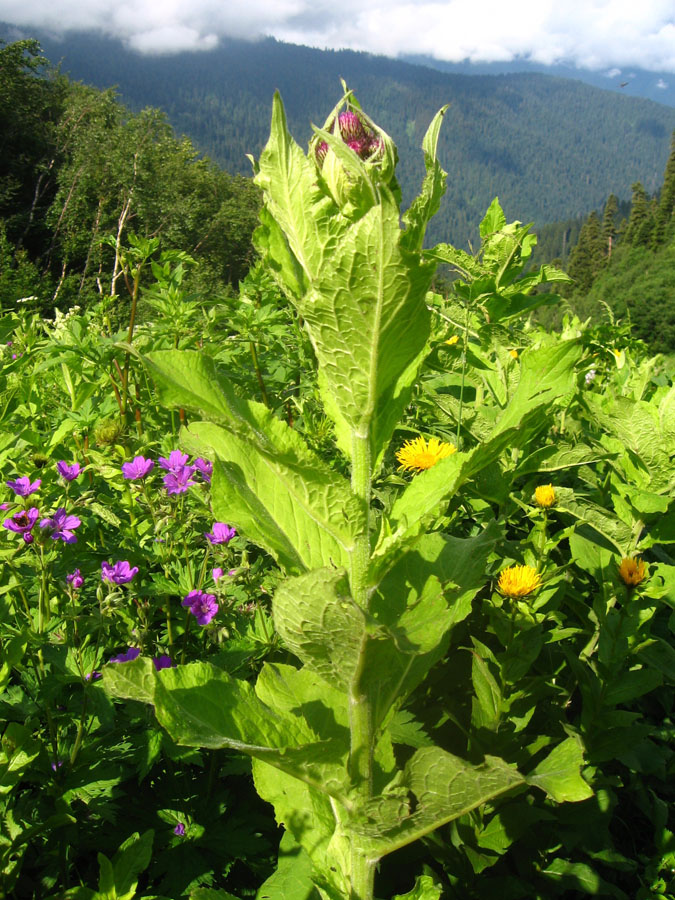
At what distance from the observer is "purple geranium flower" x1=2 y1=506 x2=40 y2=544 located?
67.2 inches

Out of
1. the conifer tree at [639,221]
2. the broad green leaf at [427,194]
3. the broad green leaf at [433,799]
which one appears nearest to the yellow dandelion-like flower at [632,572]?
the broad green leaf at [433,799]

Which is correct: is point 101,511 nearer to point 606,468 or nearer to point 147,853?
point 147,853

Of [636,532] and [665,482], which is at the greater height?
[665,482]

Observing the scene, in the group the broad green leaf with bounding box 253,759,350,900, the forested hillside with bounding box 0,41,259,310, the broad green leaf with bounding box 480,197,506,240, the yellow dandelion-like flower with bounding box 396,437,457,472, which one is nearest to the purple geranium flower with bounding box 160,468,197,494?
the yellow dandelion-like flower with bounding box 396,437,457,472

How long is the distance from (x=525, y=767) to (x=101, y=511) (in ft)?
5.51

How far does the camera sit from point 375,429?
117 centimetres

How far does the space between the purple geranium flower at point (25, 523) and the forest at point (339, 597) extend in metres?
0.02

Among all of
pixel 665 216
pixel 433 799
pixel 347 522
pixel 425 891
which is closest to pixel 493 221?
pixel 347 522

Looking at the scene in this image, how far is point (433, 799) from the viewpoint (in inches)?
44.6

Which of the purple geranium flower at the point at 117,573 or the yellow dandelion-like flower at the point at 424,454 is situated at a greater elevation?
the yellow dandelion-like flower at the point at 424,454

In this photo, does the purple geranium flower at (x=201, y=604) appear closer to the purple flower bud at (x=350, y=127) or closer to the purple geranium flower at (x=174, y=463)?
the purple geranium flower at (x=174, y=463)

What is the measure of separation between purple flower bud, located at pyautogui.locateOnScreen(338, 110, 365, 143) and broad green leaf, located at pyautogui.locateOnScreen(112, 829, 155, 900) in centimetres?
163

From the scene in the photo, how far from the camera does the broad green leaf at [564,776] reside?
123 centimetres

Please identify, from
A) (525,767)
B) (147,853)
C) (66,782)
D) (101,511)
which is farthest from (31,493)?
(525,767)
